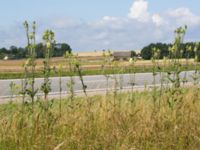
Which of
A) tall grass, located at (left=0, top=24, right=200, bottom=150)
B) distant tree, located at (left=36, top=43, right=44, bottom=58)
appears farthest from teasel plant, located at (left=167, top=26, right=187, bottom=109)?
distant tree, located at (left=36, top=43, right=44, bottom=58)

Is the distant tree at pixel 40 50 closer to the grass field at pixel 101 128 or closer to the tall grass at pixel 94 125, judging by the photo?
the tall grass at pixel 94 125

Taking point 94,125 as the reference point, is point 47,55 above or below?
above

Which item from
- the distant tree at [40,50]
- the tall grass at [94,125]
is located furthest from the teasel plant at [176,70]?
the distant tree at [40,50]

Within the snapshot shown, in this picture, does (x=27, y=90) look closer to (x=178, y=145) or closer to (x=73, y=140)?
(x=73, y=140)

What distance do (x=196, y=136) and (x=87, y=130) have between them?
1128 mm

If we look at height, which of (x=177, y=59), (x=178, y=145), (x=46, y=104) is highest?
(x=177, y=59)

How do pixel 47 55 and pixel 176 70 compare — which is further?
pixel 176 70

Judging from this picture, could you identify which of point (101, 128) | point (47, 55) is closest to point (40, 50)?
point (47, 55)

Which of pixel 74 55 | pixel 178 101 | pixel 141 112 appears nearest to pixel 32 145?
pixel 74 55

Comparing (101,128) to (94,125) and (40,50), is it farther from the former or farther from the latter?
(40,50)

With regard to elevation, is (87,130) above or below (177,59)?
below

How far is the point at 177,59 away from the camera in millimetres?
6887

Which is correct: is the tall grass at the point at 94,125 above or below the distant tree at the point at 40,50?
below

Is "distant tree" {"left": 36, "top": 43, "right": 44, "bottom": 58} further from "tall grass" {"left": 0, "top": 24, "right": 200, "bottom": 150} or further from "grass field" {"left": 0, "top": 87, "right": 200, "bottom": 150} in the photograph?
"grass field" {"left": 0, "top": 87, "right": 200, "bottom": 150}
